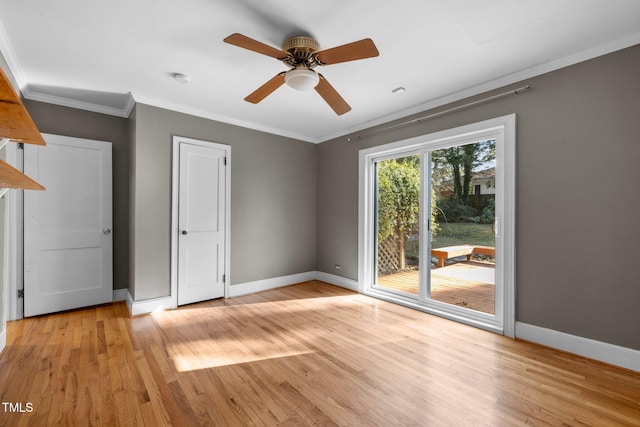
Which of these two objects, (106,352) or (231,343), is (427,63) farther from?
(106,352)

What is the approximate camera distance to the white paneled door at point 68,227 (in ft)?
10.5

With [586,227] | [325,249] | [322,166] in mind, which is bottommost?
[325,249]

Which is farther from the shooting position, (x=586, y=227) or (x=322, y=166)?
(x=322, y=166)

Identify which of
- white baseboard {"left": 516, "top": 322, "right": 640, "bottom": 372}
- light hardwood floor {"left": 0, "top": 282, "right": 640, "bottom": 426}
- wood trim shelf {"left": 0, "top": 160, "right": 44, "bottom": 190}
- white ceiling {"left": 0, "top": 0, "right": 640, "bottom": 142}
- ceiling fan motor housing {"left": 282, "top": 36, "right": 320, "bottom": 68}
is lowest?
light hardwood floor {"left": 0, "top": 282, "right": 640, "bottom": 426}

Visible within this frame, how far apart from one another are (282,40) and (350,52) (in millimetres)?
641

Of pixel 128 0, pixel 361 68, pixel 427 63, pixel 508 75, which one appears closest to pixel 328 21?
pixel 361 68

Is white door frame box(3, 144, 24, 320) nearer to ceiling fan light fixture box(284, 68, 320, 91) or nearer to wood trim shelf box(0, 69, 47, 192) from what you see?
wood trim shelf box(0, 69, 47, 192)

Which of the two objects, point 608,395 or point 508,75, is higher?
point 508,75

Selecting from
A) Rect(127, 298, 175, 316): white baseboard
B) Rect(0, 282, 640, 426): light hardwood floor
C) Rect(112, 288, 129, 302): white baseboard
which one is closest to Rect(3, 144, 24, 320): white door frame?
Rect(0, 282, 640, 426): light hardwood floor

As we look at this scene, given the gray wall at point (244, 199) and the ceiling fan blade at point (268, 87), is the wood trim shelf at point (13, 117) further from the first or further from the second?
the gray wall at point (244, 199)

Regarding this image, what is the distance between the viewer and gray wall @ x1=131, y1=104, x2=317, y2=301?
11.0ft

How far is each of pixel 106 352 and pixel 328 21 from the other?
315 centimetres

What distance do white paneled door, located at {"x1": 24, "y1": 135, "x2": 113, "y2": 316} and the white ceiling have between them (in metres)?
0.67

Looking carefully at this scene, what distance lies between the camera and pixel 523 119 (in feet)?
8.95
